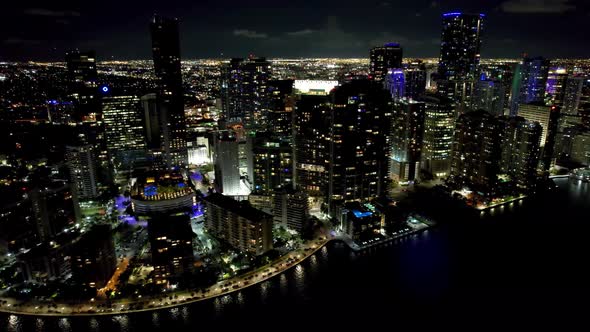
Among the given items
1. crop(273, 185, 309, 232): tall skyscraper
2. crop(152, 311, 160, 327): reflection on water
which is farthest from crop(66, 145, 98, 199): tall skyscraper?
crop(152, 311, 160, 327): reflection on water

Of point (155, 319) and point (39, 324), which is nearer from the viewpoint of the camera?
point (39, 324)

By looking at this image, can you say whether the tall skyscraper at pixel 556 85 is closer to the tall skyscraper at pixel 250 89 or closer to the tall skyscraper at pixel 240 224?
the tall skyscraper at pixel 250 89

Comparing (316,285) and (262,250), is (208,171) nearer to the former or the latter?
(262,250)

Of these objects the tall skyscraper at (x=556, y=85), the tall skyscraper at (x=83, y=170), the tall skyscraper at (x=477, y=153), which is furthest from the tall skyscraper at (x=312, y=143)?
the tall skyscraper at (x=556, y=85)

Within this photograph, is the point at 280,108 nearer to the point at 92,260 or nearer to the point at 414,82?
the point at 414,82

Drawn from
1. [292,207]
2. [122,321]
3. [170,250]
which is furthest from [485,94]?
[122,321]

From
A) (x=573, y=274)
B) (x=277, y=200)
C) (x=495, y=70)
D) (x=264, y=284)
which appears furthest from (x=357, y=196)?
(x=495, y=70)

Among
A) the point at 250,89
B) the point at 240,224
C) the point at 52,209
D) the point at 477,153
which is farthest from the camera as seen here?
the point at 250,89

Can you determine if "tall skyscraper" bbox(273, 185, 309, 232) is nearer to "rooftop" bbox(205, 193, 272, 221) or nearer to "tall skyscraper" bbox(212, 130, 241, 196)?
"rooftop" bbox(205, 193, 272, 221)
